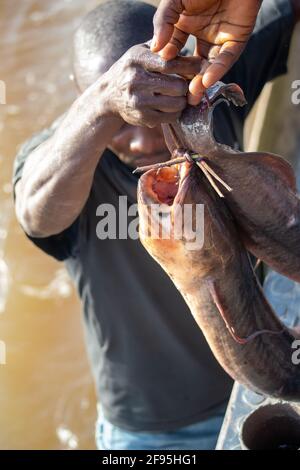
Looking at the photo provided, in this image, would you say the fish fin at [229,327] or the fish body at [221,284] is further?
the fish fin at [229,327]

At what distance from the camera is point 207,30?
2.04m

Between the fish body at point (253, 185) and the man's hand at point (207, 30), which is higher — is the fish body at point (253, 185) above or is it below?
below

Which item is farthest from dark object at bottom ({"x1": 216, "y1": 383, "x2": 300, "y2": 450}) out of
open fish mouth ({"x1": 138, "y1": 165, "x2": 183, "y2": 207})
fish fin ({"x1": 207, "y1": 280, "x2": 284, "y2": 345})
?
open fish mouth ({"x1": 138, "y1": 165, "x2": 183, "y2": 207})

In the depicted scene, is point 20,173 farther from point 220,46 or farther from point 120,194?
point 220,46

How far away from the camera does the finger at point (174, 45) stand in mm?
1823

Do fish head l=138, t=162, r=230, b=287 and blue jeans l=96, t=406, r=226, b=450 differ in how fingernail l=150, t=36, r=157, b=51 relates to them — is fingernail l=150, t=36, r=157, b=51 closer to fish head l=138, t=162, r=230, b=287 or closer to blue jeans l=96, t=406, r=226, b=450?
fish head l=138, t=162, r=230, b=287

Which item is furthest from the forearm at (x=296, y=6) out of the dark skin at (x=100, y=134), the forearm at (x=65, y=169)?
the forearm at (x=65, y=169)

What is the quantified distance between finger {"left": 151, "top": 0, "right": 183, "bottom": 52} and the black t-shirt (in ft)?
3.59

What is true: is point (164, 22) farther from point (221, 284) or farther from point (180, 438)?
point (180, 438)

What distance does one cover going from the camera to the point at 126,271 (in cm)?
305

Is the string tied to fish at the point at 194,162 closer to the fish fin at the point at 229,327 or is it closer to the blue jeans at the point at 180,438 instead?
the fish fin at the point at 229,327

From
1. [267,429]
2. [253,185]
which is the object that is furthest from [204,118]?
[267,429]

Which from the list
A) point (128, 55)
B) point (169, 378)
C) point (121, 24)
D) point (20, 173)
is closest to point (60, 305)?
point (169, 378)

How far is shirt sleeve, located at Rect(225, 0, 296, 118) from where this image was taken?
3285 millimetres
